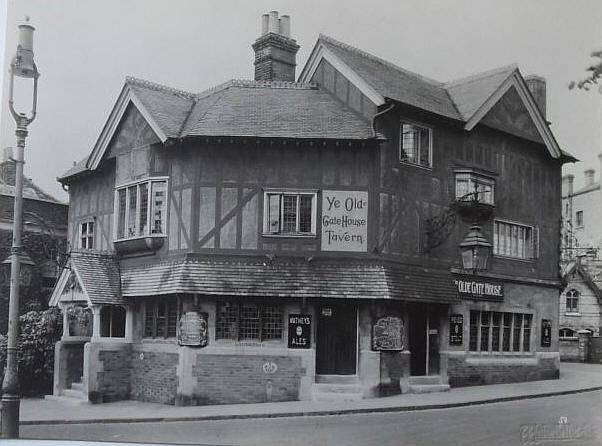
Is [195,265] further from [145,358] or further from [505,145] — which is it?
[505,145]

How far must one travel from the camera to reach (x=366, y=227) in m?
16.1

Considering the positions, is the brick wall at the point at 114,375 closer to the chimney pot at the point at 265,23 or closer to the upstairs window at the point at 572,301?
the chimney pot at the point at 265,23

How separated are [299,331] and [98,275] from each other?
15.6ft

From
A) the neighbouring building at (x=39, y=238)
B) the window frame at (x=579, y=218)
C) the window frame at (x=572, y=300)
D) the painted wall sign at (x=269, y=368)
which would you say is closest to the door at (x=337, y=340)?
the painted wall sign at (x=269, y=368)

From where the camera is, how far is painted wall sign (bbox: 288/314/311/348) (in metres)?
15.9

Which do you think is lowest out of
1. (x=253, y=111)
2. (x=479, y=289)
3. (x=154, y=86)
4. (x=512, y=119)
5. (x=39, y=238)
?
(x=479, y=289)

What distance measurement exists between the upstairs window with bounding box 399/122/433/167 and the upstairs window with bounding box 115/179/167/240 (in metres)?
5.17

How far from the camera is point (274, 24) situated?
559 inches

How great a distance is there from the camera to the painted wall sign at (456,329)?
58.9 feet

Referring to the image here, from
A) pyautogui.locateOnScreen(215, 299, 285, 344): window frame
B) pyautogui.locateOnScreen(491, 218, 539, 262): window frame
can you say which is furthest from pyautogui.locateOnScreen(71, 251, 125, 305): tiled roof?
pyautogui.locateOnScreen(491, 218, 539, 262): window frame

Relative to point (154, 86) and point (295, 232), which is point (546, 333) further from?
point (154, 86)

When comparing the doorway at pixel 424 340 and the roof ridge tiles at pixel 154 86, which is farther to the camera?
the doorway at pixel 424 340

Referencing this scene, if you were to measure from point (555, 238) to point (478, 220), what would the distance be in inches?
117

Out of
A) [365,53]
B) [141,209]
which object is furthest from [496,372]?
[141,209]
